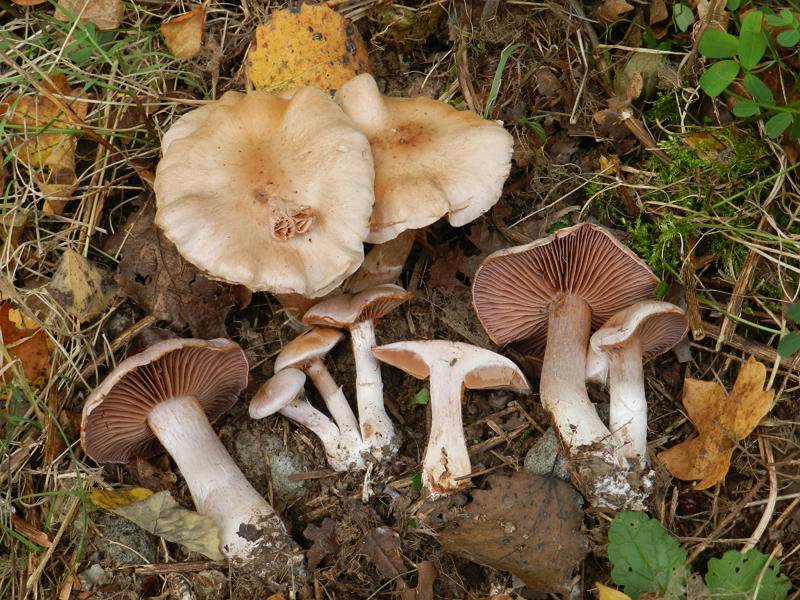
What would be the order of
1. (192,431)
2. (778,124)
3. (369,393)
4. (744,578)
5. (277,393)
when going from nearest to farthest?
(744,578), (778,124), (277,393), (192,431), (369,393)

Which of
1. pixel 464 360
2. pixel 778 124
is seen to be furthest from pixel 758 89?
pixel 464 360

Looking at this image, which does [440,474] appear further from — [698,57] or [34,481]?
[698,57]

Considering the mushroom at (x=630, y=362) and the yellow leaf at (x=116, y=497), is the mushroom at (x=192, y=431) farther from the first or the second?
the mushroom at (x=630, y=362)

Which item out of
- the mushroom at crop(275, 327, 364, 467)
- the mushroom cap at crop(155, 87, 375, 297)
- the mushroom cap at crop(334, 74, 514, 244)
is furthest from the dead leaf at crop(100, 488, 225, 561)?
the mushroom cap at crop(334, 74, 514, 244)

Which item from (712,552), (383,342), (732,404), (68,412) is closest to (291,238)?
(383,342)

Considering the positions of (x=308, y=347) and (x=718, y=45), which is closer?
(x=718, y=45)

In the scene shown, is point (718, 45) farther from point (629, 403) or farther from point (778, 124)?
point (629, 403)

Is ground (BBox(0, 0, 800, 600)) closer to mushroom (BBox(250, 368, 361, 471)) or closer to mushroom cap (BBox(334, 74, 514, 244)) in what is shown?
mushroom (BBox(250, 368, 361, 471))

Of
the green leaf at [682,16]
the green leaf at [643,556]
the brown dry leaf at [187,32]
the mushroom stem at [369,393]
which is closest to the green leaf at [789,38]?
the green leaf at [682,16]
